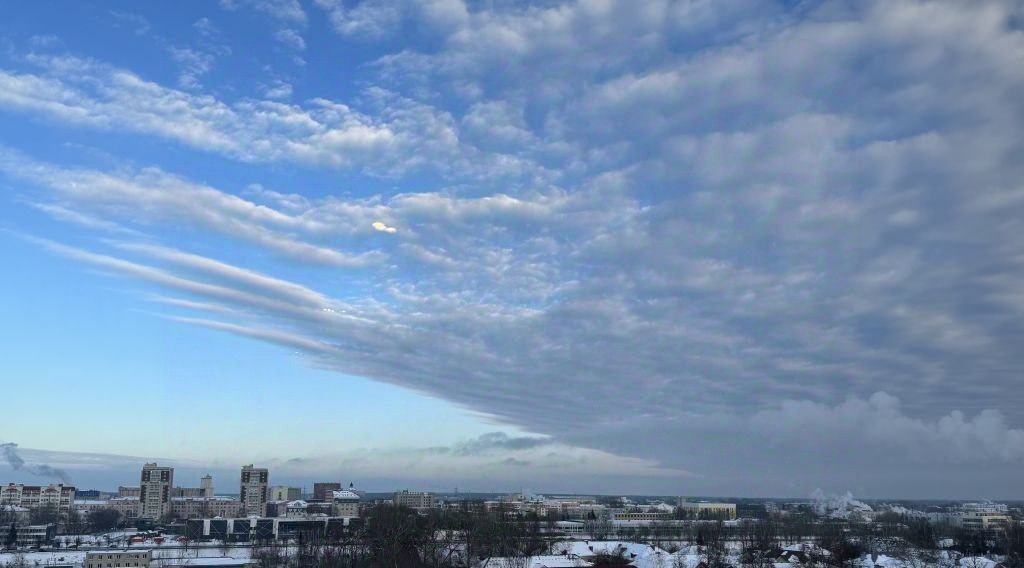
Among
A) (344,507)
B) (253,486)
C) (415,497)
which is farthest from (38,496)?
(415,497)

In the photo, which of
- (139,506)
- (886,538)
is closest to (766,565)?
(886,538)

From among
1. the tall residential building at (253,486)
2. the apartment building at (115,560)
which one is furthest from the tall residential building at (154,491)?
the apartment building at (115,560)

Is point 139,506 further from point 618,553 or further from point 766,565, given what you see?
point 766,565

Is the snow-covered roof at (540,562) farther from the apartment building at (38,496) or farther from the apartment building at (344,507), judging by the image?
the apartment building at (38,496)

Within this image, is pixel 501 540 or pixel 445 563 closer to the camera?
pixel 445 563

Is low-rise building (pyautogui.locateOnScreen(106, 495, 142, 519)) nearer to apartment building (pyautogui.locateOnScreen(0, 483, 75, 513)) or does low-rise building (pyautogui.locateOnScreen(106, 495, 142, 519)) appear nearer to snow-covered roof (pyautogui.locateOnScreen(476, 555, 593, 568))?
apartment building (pyautogui.locateOnScreen(0, 483, 75, 513))

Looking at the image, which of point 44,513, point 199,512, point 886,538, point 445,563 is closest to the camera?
point 445,563

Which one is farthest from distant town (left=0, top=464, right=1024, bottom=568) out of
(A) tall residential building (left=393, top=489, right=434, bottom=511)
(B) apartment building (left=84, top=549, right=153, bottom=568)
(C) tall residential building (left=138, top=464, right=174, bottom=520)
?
(A) tall residential building (left=393, top=489, right=434, bottom=511)
